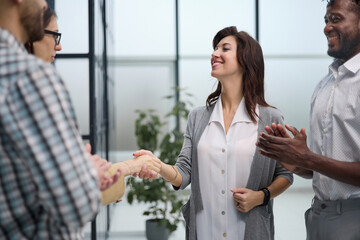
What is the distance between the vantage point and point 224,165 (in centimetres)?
177

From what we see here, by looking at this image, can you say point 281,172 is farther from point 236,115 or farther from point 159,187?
point 159,187

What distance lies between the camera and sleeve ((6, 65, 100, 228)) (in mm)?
738

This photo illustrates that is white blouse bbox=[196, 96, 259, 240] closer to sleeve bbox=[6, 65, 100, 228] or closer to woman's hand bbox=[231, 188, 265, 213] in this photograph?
woman's hand bbox=[231, 188, 265, 213]

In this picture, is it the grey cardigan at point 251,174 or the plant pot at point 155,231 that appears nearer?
the grey cardigan at point 251,174

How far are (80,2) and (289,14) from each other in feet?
8.29

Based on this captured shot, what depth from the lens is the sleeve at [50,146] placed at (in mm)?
738

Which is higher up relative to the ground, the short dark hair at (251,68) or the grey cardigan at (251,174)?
the short dark hair at (251,68)

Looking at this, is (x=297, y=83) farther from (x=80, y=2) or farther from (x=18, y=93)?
(x=18, y=93)

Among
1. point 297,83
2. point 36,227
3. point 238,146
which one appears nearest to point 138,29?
point 297,83

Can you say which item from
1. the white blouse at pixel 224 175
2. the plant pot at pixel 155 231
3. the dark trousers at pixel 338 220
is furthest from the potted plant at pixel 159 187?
the dark trousers at pixel 338 220

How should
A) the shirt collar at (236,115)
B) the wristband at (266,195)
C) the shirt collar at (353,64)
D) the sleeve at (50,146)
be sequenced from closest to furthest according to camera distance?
the sleeve at (50,146), the shirt collar at (353,64), the wristband at (266,195), the shirt collar at (236,115)

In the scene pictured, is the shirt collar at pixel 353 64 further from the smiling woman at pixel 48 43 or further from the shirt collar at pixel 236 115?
the smiling woman at pixel 48 43

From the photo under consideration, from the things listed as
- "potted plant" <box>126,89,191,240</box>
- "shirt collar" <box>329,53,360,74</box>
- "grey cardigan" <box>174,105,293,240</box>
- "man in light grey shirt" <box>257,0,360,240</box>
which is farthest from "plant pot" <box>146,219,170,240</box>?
"shirt collar" <box>329,53,360,74</box>

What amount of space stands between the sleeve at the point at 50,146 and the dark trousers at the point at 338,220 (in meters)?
1.14
